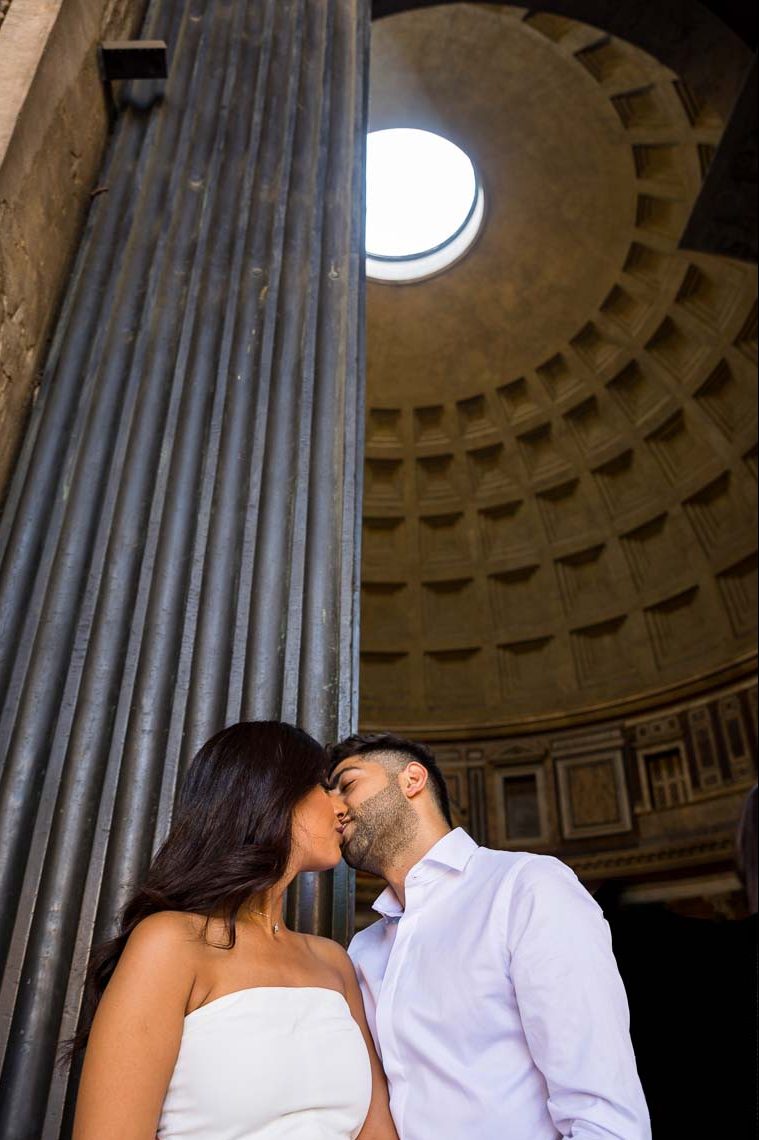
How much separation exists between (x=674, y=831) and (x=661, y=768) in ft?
3.05

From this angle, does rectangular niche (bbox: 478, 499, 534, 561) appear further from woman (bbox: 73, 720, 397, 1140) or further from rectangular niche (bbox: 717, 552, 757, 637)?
woman (bbox: 73, 720, 397, 1140)

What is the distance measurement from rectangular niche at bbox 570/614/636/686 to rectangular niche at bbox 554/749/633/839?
124cm

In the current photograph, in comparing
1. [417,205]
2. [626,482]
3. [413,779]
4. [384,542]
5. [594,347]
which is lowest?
[413,779]

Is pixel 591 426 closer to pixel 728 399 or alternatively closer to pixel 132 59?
pixel 728 399

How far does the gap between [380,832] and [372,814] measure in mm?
49

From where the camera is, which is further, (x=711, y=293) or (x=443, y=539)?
(x=443, y=539)

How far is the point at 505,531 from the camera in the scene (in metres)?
14.0

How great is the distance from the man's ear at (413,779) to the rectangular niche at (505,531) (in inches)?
461

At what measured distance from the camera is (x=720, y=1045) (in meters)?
2.86

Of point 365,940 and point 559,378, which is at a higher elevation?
point 559,378

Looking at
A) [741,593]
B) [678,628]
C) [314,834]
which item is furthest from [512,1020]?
[678,628]

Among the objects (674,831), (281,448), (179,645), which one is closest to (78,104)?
(281,448)

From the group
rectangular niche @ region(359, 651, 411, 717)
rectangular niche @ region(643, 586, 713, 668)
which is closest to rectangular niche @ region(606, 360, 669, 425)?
rectangular niche @ region(643, 586, 713, 668)

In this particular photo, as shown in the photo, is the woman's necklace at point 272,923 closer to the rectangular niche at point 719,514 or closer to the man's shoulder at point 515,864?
the man's shoulder at point 515,864
